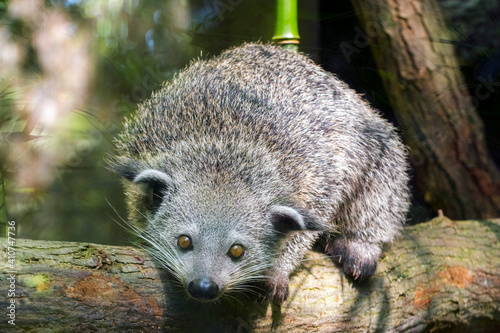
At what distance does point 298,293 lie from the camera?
302 centimetres

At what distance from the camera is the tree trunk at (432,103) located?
4.30 m

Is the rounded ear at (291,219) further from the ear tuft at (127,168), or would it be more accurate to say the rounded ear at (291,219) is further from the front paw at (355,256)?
the ear tuft at (127,168)

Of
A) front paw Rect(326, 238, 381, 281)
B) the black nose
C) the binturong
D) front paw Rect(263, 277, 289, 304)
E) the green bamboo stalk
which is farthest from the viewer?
the green bamboo stalk

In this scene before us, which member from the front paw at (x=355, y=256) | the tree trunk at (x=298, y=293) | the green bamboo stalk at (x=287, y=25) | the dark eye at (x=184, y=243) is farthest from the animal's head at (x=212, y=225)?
the green bamboo stalk at (x=287, y=25)

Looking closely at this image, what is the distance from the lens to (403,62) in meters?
4.32

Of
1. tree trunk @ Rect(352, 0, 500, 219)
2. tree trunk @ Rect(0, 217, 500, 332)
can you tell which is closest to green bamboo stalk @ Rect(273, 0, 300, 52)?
tree trunk @ Rect(352, 0, 500, 219)

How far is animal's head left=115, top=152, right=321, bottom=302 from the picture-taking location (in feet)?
8.55

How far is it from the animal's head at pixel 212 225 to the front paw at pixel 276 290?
88mm

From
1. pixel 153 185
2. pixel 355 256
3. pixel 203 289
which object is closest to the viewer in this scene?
pixel 203 289

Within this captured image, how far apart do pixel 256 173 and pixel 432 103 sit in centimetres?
239

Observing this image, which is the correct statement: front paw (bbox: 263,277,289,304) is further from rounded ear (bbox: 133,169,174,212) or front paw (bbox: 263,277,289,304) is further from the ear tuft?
the ear tuft

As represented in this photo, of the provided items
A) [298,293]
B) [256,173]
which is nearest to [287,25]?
[256,173]

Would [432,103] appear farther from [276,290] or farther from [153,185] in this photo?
[153,185]

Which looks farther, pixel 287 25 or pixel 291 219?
pixel 287 25
